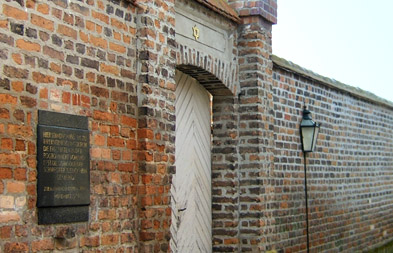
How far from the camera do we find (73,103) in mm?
5121

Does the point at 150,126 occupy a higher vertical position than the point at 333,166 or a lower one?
higher

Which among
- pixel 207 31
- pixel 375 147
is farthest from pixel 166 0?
pixel 375 147

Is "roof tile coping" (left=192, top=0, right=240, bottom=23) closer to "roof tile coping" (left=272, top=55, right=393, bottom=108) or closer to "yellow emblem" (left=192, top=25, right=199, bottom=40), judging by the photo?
"yellow emblem" (left=192, top=25, right=199, bottom=40)

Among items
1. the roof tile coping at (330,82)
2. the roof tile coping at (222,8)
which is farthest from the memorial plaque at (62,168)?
the roof tile coping at (330,82)

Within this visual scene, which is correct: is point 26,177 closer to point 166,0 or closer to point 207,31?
point 166,0

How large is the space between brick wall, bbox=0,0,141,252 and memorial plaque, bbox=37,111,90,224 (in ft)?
0.21

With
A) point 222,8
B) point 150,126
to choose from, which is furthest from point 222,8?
point 150,126

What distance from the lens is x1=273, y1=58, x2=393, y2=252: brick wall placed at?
29.2ft

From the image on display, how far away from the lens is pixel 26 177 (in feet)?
15.0

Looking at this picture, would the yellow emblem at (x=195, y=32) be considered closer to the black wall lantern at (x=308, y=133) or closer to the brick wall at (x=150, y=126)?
the brick wall at (x=150, y=126)

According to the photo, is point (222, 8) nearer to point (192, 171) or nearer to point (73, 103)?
point (192, 171)

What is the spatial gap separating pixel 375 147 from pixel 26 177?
9177mm

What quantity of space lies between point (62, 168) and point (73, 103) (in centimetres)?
52

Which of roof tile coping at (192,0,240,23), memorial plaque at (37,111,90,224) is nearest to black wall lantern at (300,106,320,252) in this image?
roof tile coping at (192,0,240,23)
